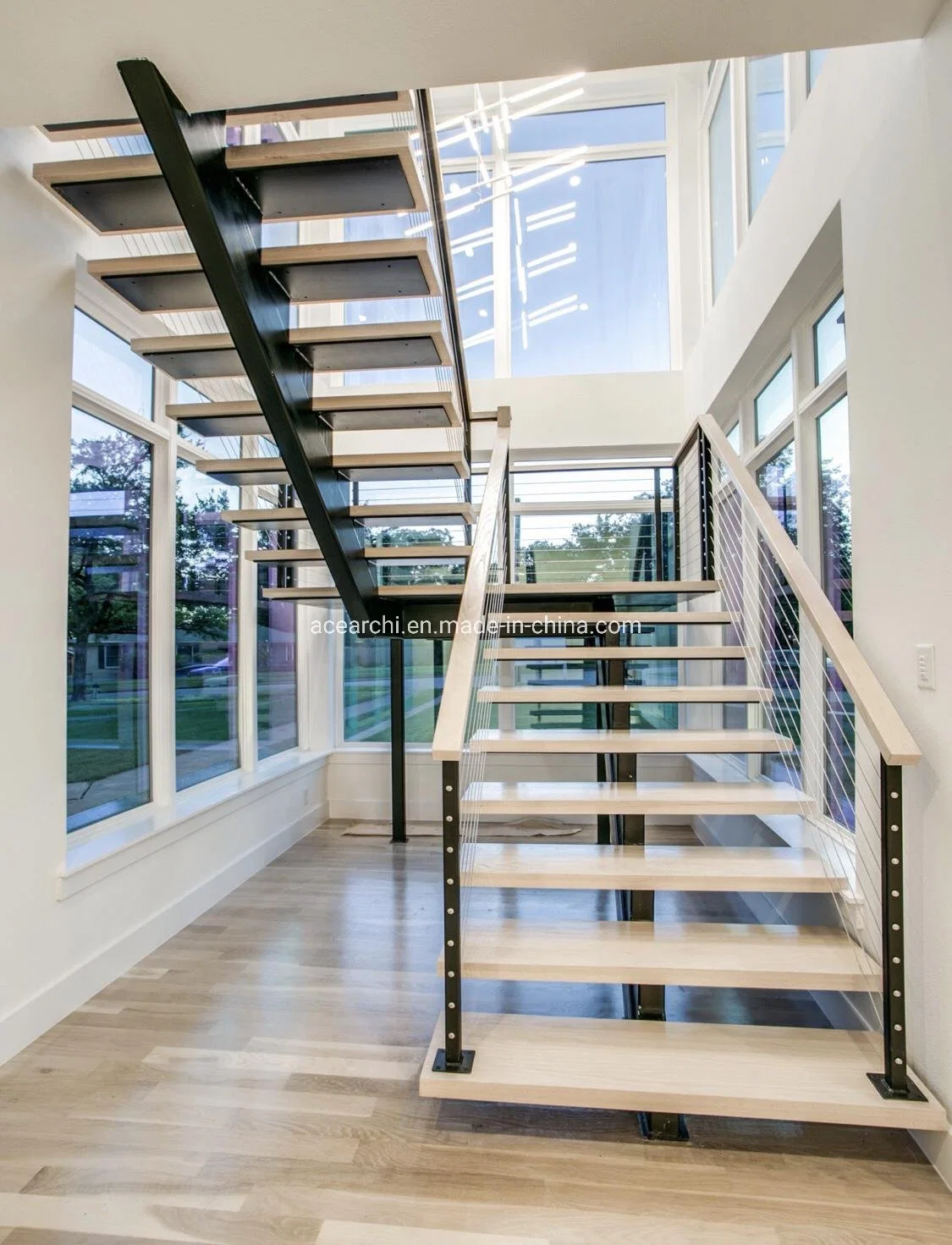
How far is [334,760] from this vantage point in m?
5.62

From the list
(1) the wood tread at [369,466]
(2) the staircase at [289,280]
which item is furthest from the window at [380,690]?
(1) the wood tread at [369,466]

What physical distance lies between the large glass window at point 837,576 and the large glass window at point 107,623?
9.92 feet

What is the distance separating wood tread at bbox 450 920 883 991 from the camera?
1.95m

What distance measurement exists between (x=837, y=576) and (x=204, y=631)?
3212 mm

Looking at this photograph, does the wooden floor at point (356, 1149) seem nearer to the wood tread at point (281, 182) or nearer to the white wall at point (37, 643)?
the white wall at point (37, 643)

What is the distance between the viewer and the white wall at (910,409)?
5.87 feet

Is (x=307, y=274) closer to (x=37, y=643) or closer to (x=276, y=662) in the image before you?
(x=37, y=643)

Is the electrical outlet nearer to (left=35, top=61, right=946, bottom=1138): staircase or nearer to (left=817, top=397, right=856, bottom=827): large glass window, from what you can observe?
(left=35, top=61, right=946, bottom=1138): staircase

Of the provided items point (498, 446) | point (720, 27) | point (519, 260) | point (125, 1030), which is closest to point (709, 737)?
point (498, 446)

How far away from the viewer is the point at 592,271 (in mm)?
5961

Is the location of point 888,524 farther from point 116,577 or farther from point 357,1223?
point 116,577

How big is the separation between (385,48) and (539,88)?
490 cm

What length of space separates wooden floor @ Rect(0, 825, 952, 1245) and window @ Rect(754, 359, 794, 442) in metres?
2.68

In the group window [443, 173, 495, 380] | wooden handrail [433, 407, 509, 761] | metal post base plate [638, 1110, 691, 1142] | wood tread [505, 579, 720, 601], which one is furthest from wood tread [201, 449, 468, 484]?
window [443, 173, 495, 380]
